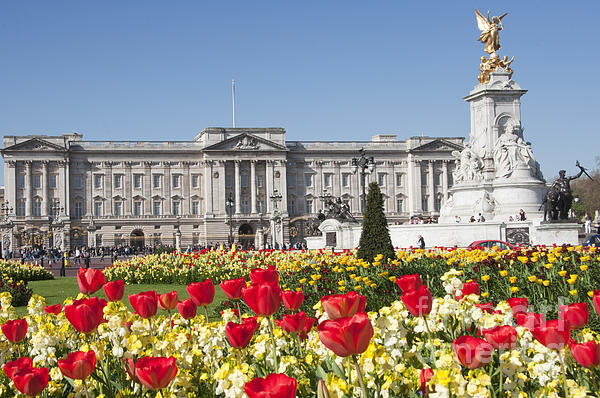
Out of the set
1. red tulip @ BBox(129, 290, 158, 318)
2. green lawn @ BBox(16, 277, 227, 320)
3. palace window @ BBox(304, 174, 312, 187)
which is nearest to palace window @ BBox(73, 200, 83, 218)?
palace window @ BBox(304, 174, 312, 187)

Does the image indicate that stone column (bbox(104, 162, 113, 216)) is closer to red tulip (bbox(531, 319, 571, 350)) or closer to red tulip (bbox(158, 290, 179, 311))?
red tulip (bbox(158, 290, 179, 311))

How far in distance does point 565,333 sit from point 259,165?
75.5 meters

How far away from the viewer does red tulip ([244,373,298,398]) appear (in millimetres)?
2396

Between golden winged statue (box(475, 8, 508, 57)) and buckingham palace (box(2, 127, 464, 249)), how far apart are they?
144ft

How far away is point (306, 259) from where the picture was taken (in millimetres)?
18953

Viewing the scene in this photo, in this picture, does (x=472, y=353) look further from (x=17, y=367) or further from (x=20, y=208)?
(x=20, y=208)

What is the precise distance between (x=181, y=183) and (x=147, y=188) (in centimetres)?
391

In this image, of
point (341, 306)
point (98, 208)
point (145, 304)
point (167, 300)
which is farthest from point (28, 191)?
point (341, 306)

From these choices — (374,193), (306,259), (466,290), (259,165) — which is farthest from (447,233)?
(259,165)

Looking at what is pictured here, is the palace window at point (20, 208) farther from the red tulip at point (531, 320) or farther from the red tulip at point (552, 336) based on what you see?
the red tulip at point (552, 336)

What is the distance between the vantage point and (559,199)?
25.0m

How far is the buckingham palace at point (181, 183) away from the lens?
74438mm

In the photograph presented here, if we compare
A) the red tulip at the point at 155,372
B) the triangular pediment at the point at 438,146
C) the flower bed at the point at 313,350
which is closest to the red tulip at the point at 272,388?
the flower bed at the point at 313,350

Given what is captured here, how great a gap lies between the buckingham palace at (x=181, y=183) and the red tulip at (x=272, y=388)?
7080 cm
